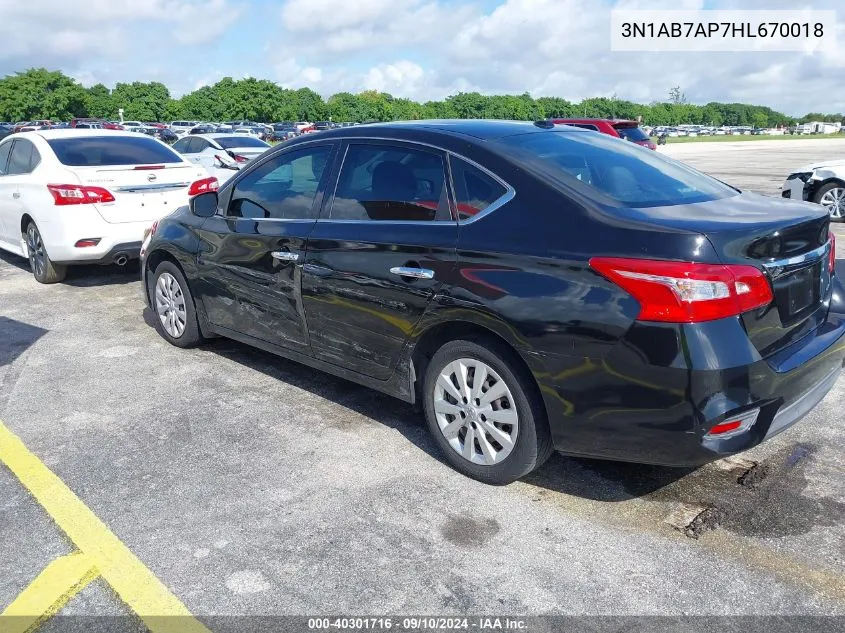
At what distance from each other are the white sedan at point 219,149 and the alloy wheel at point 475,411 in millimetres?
Result: 13936

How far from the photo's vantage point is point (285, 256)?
430 cm

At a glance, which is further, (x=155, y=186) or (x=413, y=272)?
(x=155, y=186)

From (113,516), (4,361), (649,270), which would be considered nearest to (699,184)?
(649,270)

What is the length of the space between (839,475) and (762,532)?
75 centimetres

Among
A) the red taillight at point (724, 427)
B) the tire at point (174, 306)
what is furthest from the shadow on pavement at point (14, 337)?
the red taillight at point (724, 427)

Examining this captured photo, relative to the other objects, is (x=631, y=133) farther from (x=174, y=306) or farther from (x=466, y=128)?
(x=466, y=128)

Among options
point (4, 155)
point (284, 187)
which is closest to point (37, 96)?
point (4, 155)

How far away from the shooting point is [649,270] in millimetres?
2826

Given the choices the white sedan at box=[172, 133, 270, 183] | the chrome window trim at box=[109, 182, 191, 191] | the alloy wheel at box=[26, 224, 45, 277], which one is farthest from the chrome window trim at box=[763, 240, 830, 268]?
the white sedan at box=[172, 133, 270, 183]

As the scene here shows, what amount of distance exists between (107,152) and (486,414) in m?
6.31

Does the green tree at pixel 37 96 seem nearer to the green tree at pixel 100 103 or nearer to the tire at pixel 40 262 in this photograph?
the green tree at pixel 100 103

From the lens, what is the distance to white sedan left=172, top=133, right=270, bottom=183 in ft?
55.5

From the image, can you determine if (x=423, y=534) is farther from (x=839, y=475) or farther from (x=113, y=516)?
(x=839, y=475)

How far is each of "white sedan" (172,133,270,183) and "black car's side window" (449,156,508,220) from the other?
13.7m
